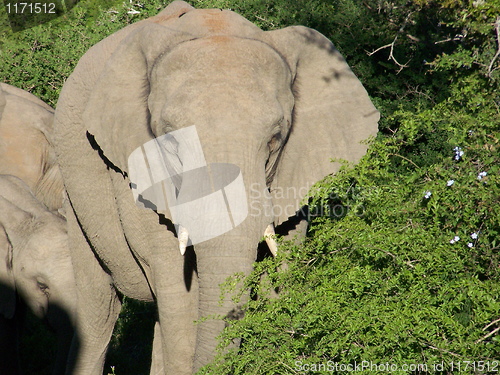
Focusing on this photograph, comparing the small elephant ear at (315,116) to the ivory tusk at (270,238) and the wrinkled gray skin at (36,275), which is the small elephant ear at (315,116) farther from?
the wrinkled gray skin at (36,275)

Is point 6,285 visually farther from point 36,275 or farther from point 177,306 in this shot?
point 177,306

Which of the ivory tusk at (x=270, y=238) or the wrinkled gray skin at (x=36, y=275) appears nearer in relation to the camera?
the ivory tusk at (x=270, y=238)

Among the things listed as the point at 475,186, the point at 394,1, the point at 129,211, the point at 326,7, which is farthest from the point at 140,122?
the point at 326,7

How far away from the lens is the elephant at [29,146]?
793 centimetres

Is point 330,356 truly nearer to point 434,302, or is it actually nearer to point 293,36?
point 434,302

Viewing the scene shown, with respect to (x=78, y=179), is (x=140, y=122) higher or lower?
higher

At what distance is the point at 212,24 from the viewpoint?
5.05 m

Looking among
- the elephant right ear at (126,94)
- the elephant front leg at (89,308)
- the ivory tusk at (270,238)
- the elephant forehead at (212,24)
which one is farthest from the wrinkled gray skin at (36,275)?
the ivory tusk at (270,238)

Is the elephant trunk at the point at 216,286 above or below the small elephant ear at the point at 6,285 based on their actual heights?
above

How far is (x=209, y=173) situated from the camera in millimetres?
4480

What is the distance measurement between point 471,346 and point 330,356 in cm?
60

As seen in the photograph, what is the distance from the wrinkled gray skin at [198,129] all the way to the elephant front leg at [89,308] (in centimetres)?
37

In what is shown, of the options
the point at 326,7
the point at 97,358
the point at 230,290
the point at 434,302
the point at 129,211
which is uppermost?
the point at 434,302

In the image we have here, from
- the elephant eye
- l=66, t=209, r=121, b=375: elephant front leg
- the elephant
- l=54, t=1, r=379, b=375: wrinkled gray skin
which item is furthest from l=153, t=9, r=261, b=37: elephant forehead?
the elephant
